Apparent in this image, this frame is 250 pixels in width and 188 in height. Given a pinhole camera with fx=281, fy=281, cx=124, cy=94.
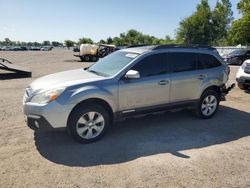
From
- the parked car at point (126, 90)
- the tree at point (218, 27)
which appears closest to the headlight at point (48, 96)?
the parked car at point (126, 90)

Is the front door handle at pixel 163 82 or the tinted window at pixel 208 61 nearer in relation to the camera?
the front door handle at pixel 163 82

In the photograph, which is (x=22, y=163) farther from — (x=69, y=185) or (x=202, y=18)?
(x=202, y=18)

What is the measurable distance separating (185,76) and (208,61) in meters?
0.96

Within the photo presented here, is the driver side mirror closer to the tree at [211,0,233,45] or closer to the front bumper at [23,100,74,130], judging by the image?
the front bumper at [23,100,74,130]

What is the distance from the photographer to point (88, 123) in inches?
195

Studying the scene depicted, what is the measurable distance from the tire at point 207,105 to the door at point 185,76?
0.25 meters

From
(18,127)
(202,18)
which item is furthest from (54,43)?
(18,127)

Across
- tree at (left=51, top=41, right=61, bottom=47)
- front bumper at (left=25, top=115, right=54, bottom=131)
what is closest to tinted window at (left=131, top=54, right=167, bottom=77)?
front bumper at (left=25, top=115, right=54, bottom=131)

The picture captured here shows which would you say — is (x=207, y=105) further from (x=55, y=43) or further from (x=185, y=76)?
(x=55, y=43)

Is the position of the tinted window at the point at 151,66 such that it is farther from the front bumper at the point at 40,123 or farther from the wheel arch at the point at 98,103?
the front bumper at the point at 40,123

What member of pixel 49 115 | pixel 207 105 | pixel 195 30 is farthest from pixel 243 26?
pixel 49 115

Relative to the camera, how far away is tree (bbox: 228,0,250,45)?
3197cm

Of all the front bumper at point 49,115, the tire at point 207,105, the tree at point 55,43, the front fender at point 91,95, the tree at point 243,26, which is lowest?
the tree at point 55,43

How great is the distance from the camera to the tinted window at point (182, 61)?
6004 mm
